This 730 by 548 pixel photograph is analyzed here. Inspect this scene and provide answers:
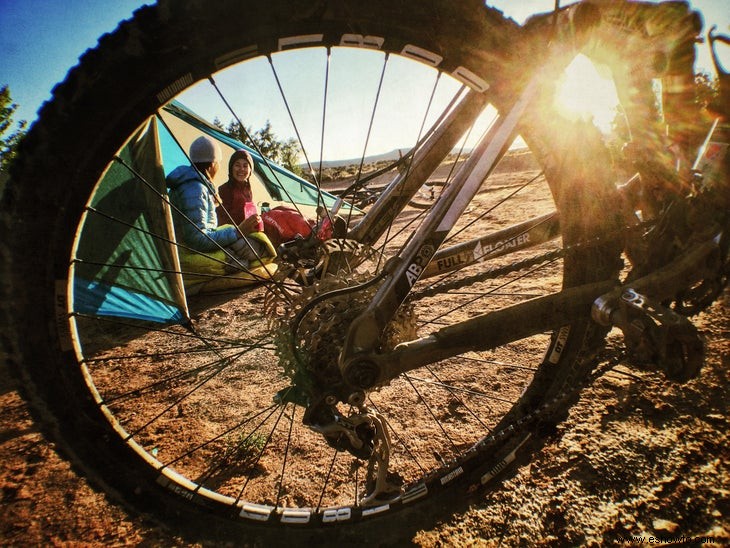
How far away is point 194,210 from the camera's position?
4.79 meters

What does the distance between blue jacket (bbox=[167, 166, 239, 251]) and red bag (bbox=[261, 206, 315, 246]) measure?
3.62ft

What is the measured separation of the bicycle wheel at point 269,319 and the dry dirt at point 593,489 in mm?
175

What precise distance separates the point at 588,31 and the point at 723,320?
2426mm

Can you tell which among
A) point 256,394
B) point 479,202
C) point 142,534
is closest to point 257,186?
point 479,202

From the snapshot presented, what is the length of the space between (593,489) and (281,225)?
18.2 ft

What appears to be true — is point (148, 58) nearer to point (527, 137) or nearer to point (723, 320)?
point (527, 137)

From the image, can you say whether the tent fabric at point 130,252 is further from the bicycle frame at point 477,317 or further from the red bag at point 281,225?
the bicycle frame at point 477,317

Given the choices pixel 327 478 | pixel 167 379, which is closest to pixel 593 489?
pixel 327 478

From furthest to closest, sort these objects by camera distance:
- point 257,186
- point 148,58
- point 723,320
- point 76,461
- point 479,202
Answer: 1. point 479,202
2. point 257,186
3. point 723,320
4. point 76,461
5. point 148,58

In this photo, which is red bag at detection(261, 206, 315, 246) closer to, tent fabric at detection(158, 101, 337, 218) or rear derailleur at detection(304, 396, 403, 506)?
tent fabric at detection(158, 101, 337, 218)

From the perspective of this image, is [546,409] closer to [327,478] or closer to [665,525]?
[665,525]

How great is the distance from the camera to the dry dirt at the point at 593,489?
1.47 m

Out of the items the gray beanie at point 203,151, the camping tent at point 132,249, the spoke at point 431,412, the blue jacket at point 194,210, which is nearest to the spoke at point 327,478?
the spoke at point 431,412

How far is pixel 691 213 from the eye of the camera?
168 centimetres
